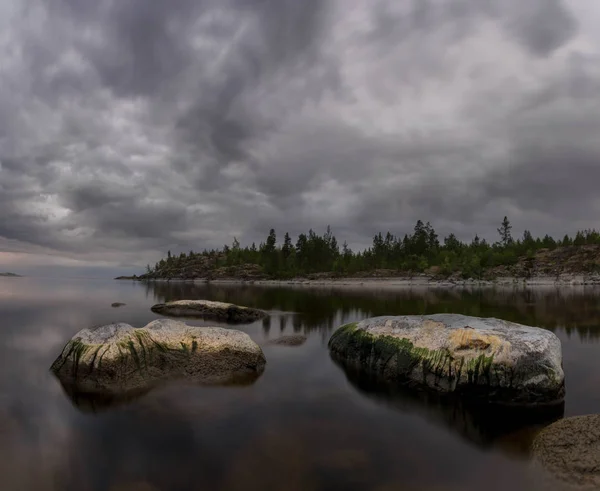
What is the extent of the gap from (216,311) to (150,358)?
1749 centimetres

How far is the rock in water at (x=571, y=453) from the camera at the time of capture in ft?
22.7

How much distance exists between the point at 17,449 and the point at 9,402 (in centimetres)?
367

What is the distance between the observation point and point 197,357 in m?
13.8

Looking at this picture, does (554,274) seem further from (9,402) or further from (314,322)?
(9,402)

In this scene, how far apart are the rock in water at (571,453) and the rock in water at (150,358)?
8962 millimetres

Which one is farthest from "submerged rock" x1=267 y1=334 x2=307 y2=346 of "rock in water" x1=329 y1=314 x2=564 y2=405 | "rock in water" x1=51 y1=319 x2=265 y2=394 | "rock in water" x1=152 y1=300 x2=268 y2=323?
"rock in water" x1=152 y1=300 x2=268 y2=323

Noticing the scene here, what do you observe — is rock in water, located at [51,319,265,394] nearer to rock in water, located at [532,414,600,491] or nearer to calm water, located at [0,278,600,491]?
calm water, located at [0,278,600,491]

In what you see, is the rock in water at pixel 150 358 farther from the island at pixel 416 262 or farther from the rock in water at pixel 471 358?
the island at pixel 416 262

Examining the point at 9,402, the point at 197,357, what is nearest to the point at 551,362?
the point at 197,357

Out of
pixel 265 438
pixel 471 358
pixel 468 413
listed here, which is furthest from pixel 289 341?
pixel 265 438

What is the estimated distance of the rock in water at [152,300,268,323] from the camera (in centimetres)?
2970

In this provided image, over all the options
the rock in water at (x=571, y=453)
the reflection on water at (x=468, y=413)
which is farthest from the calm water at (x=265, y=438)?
the rock in water at (x=571, y=453)

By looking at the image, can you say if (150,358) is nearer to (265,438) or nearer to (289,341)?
(265,438)

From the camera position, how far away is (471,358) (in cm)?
1180
